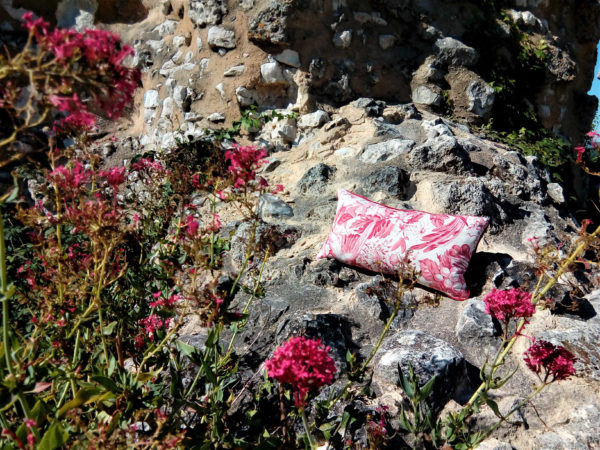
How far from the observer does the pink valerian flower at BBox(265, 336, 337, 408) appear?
3.94ft

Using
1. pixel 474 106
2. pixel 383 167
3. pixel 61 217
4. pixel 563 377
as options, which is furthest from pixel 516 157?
pixel 61 217

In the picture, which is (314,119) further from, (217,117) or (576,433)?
(576,433)

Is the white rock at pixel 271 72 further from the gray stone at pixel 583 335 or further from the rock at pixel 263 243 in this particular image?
the gray stone at pixel 583 335

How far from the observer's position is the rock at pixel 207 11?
4.52 metres

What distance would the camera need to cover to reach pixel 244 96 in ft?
14.5

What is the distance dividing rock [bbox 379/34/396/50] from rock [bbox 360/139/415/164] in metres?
1.38

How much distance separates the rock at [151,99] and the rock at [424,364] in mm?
3805

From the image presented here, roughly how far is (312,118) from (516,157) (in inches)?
69.9

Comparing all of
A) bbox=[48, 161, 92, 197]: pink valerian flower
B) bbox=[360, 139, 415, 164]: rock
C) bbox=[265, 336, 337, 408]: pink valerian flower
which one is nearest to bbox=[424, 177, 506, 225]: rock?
bbox=[360, 139, 415, 164]: rock

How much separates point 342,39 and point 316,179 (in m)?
1.63

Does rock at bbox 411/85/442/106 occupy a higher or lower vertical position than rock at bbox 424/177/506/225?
higher

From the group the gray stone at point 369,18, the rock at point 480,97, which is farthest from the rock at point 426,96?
the gray stone at point 369,18

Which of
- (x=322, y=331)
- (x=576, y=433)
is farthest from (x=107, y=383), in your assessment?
(x=576, y=433)

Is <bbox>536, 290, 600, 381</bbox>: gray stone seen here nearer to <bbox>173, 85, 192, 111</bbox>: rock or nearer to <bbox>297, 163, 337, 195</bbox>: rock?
<bbox>297, 163, 337, 195</bbox>: rock
